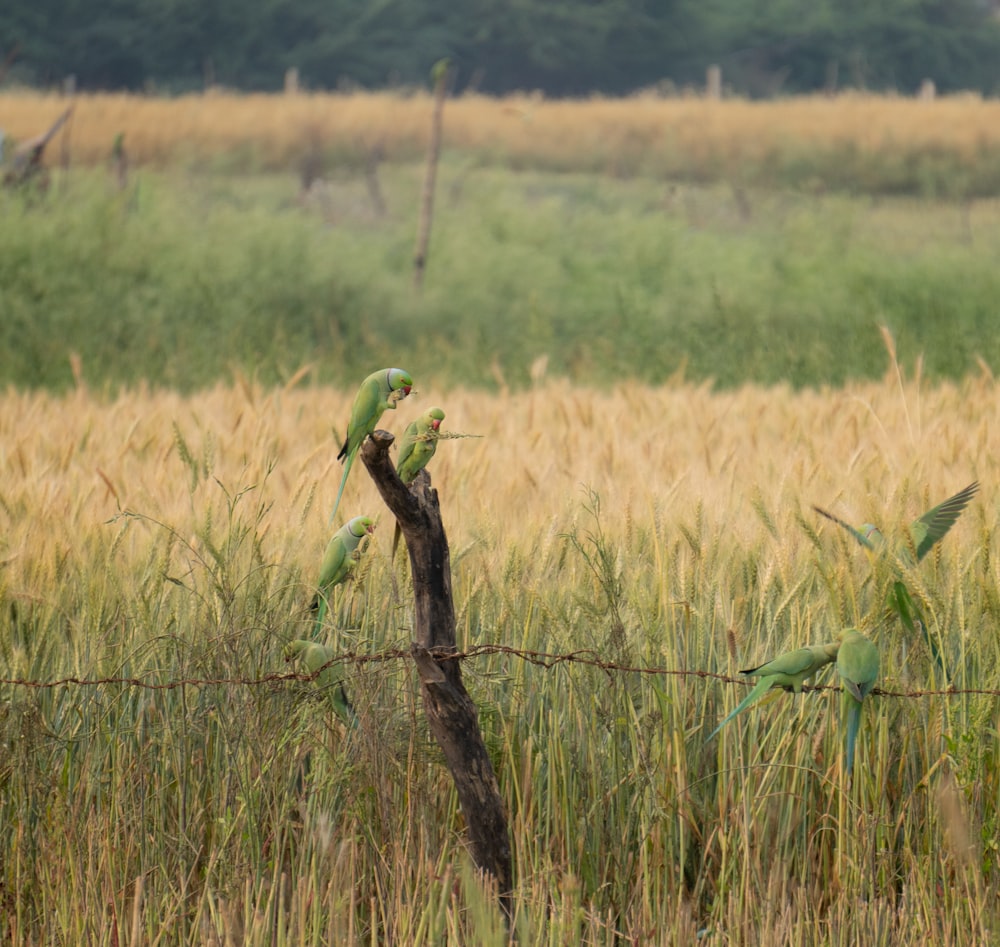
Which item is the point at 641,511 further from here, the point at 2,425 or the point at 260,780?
the point at 2,425

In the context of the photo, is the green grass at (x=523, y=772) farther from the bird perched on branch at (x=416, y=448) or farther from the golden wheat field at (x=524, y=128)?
the golden wheat field at (x=524, y=128)

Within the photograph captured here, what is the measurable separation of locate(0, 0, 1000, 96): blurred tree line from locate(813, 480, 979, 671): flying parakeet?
21825 mm

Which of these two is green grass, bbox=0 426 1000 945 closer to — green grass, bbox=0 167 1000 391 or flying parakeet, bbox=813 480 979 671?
flying parakeet, bbox=813 480 979 671

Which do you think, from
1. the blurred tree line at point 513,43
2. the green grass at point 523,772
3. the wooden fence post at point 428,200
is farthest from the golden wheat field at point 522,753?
the blurred tree line at point 513,43

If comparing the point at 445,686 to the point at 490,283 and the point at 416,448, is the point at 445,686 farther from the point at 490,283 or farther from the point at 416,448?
the point at 490,283

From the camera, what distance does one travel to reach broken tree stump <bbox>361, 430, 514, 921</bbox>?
65.4 inches

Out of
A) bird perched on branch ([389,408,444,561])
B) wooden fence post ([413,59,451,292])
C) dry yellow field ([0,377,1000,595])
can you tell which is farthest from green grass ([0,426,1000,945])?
wooden fence post ([413,59,451,292])

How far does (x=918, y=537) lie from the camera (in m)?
1.96

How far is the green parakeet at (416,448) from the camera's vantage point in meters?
1.65

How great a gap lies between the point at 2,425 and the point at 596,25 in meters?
23.2

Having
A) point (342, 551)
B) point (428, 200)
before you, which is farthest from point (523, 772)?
point (428, 200)

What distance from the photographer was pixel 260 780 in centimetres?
186

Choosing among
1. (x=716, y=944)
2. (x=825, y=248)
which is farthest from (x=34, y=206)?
(x=716, y=944)

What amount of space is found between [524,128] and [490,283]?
18.9ft
